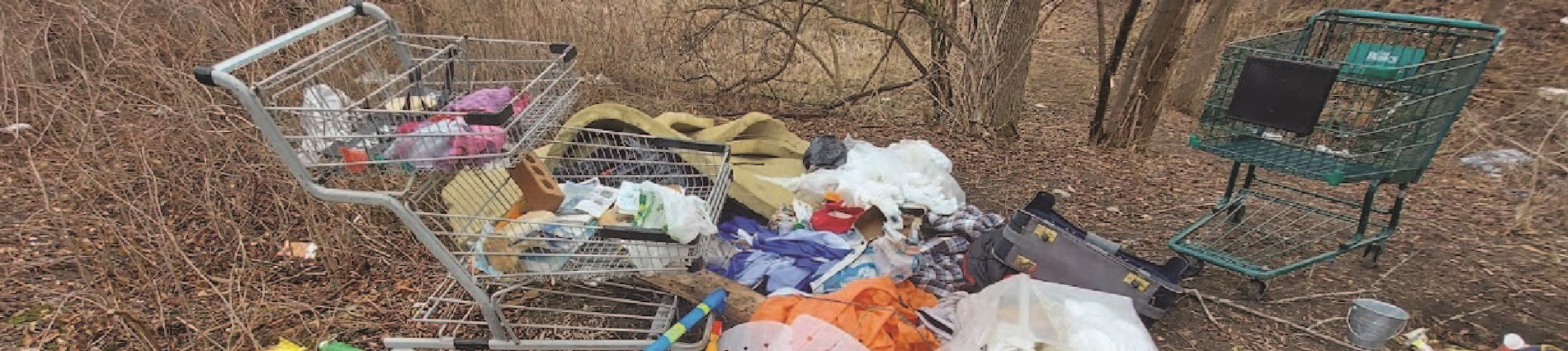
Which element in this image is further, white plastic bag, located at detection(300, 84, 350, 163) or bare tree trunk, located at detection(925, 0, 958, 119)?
bare tree trunk, located at detection(925, 0, 958, 119)

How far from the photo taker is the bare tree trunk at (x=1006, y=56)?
4.68m

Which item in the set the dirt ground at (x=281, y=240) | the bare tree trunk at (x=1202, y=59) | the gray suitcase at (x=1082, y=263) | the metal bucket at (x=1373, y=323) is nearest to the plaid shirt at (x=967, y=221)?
the gray suitcase at (x=1082, y=263)

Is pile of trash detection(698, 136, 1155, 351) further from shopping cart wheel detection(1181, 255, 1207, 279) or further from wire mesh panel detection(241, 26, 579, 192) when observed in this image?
wire mesh panel detection(241, 26, 579, 192)

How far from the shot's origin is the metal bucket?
8.91ft

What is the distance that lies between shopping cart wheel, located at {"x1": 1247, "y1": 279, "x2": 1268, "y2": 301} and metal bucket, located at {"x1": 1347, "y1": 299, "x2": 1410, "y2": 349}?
300 millimetres

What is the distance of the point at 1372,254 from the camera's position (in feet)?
11.2

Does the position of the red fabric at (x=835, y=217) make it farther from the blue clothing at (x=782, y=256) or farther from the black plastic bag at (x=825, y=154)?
the black plastic bag at (x=825, y=154)

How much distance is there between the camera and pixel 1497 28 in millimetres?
2826

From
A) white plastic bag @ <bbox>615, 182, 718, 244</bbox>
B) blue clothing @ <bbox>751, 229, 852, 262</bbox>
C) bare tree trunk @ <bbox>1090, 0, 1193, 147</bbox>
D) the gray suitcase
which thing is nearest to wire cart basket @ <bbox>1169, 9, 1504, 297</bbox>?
the gray suitcase

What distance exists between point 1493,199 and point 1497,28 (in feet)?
6.84

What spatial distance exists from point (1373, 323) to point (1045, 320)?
125 cm

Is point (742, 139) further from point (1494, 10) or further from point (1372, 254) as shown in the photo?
point (1494, 10)

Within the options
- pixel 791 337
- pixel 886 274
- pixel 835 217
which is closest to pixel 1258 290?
pixel 886 274

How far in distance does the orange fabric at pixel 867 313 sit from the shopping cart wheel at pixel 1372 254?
2187 mm
